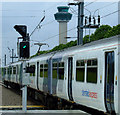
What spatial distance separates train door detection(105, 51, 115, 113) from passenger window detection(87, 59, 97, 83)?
0.85 meters

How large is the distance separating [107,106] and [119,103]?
861 millimetres

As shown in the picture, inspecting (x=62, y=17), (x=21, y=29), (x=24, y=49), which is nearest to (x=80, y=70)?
(x=24, y=49)

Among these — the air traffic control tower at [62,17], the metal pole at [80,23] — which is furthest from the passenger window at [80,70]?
the air traffic control tower at [62,17]

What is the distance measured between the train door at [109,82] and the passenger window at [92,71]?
849 millimetres

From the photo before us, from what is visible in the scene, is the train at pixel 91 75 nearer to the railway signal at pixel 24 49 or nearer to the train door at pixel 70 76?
the train door at pixel 70 76

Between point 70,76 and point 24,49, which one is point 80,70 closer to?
point 70,76

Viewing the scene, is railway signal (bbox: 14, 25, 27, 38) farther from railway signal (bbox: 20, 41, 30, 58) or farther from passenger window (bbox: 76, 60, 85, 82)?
passenger window (bbox: 76, 60, 85, 82)

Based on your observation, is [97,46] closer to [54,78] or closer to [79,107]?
[79,107]

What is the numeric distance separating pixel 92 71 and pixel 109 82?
1463 mm

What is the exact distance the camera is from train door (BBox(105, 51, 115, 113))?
A: 983 centimetres

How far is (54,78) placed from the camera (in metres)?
17.0

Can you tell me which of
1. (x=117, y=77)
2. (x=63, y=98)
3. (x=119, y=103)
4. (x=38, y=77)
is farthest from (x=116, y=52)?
(x=38, y=77)

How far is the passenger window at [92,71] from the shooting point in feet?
36.6

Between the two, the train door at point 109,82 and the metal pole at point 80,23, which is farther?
the metal pole at point 80,23
